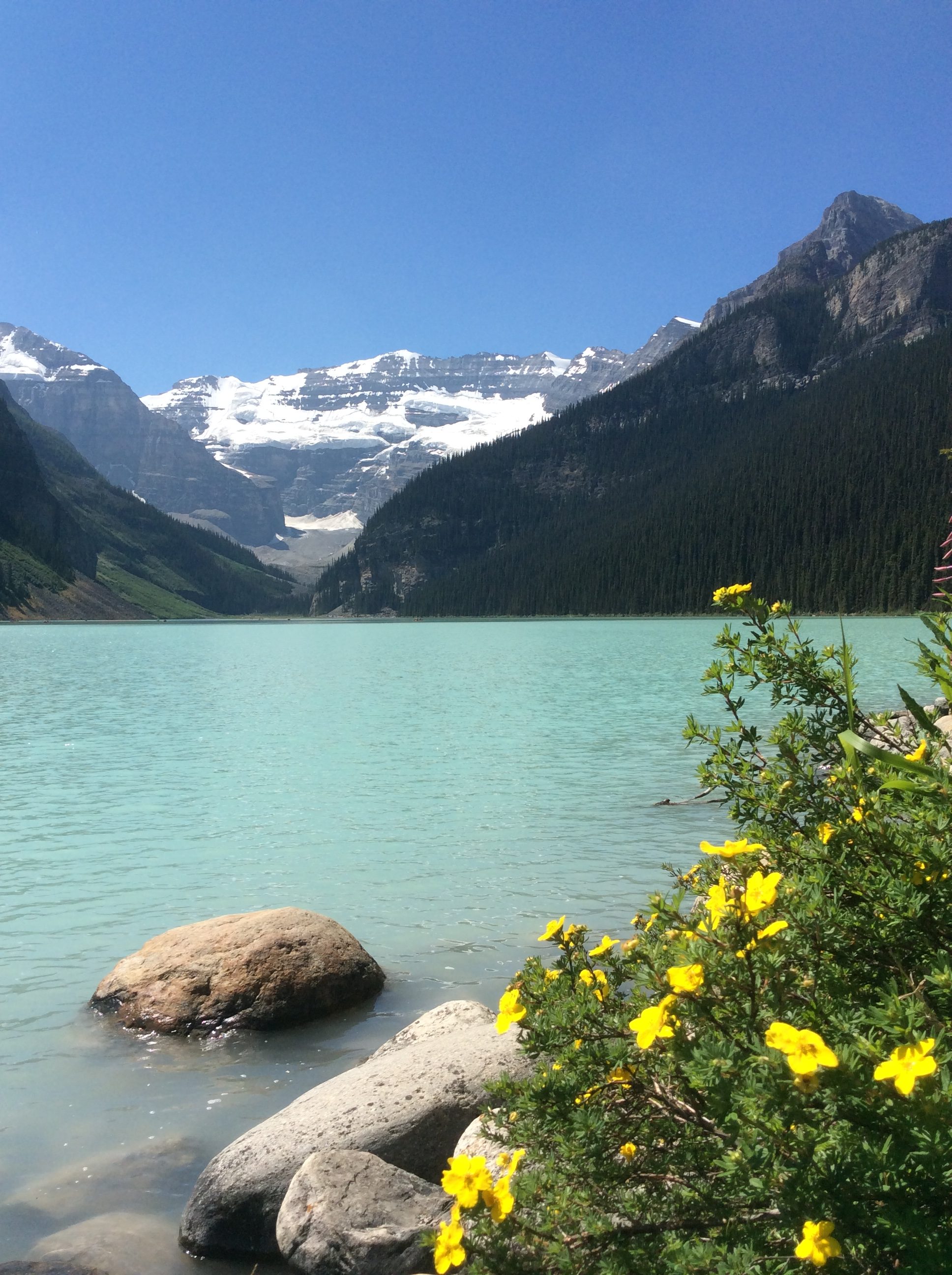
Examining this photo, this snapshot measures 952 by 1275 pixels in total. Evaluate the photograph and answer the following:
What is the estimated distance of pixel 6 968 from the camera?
967cm

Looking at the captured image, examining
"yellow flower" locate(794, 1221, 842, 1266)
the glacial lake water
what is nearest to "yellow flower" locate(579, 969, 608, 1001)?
"yellow flower" locate(794, 1221, 842, 1266)

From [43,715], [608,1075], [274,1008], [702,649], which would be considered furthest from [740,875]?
[702,649]

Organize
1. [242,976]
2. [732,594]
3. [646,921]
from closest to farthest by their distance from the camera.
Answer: [646,921]
[732,594]
[242,976]

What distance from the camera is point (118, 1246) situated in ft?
17.0

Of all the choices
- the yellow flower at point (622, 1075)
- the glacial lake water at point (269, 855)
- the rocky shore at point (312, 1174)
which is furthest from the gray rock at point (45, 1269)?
the yellow flower at point (622, 1075)

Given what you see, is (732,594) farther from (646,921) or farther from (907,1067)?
(907,1067)

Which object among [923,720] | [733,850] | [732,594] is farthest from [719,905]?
[732,594]

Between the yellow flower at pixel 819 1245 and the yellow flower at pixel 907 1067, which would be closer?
the yellow flower at pixel 907 1067

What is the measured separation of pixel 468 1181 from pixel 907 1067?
1137mm

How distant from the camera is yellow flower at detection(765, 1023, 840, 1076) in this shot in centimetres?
179

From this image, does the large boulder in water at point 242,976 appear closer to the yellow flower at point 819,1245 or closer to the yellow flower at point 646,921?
the yellow flower at point 646,921

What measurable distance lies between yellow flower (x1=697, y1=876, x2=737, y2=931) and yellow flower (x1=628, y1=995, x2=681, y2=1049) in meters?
0.26

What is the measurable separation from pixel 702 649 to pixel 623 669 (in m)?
19.0

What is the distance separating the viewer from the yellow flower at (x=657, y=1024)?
2070 mm
